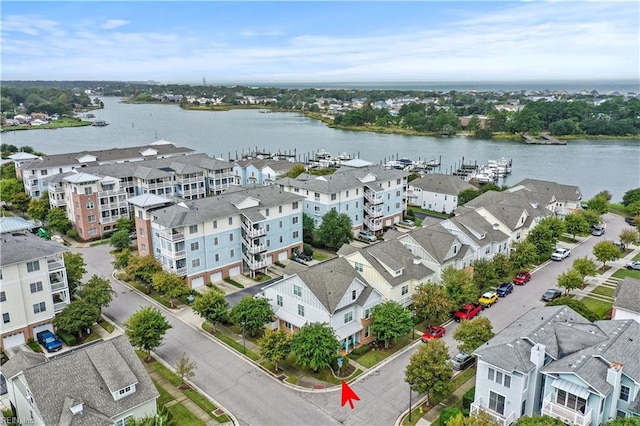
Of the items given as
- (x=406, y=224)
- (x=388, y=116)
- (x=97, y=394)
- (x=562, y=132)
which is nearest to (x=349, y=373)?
(x=97, y=394)

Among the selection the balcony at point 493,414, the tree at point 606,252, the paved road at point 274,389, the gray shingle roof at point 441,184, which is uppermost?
the gray shingle roof at point 441,184

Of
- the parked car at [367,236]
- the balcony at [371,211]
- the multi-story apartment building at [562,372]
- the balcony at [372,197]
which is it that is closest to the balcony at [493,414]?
the multi-story apartment building at [562,372]

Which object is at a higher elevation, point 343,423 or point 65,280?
point 65,280

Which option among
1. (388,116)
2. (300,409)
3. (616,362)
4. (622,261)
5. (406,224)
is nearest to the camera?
(616,362)

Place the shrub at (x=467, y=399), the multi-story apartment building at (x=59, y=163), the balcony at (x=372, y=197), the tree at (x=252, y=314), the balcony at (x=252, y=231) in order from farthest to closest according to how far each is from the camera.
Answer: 1. the multi-story apartment building at (x=59, y=163)
2. the balcony at (x=372, y=197)
3. the balcony at (x=252, y=231)
4. the tree at (x=252, y=314)
5. the shrub at (x=467, y=399)

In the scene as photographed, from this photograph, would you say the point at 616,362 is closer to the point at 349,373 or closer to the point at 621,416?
the point at 621,416

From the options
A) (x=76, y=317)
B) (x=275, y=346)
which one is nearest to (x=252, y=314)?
(x=275, y=346)

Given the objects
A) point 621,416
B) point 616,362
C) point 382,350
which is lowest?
point 382,350

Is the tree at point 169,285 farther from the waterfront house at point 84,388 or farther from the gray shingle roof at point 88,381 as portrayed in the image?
the gray shingle roof at point 88,381
